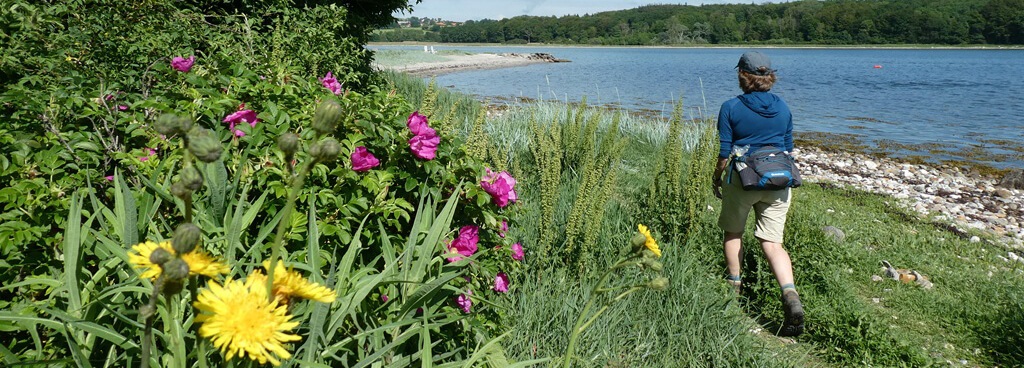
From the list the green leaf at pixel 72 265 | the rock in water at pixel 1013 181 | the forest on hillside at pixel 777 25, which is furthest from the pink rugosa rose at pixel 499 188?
the forest on hillside at pixel 777 25

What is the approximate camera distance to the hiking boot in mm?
3398

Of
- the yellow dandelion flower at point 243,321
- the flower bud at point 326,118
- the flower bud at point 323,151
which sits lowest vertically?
the yellow dandelion flower at point 243,321

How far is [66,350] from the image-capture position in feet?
4.30

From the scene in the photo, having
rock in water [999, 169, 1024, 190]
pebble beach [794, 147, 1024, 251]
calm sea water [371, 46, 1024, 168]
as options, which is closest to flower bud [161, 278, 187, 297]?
calm sea water [371, 46, 1024, 168]

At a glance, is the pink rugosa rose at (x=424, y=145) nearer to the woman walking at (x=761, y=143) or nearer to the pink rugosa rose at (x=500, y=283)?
the pink rugosa rose at (x=500, y=283)

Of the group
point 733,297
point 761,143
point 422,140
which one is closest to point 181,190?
point 422,140

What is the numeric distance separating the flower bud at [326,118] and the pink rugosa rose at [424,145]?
123 centimetres

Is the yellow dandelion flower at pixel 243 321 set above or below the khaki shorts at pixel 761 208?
above

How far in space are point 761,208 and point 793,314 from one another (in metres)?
0.63

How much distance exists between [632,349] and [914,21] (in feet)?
322

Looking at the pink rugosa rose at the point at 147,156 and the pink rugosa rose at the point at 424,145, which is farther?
the pink rugosa rose at the point at 424,145

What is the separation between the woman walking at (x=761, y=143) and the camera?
11.5 feet

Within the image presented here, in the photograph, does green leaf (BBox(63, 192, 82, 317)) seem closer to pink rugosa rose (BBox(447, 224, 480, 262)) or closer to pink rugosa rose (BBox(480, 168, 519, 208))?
pink rugosa rose (BBox(447, 224, 480, 262))

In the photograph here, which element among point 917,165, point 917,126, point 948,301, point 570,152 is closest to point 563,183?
point 570,152
